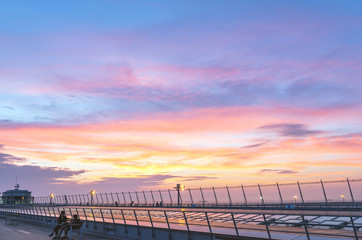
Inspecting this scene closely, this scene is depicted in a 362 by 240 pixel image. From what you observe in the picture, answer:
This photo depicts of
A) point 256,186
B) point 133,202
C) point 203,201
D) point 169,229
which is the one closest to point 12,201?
point 133,202

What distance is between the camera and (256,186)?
157 feet

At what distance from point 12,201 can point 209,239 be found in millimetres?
147663

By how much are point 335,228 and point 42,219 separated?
98.2 feet

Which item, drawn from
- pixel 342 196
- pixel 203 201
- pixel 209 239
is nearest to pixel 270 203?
pixel 342 196

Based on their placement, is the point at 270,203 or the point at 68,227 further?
the point at 270,203

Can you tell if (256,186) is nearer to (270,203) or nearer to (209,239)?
(270,203)

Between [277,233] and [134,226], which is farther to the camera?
[134,226]

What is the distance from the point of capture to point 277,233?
13.6m

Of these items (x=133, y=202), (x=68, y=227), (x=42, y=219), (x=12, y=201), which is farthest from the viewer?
(x=12, y=201)

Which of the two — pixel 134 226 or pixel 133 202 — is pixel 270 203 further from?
pixel 133 202

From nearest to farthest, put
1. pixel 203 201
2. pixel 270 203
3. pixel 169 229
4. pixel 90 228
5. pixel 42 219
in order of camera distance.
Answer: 1. pixel 169 229
2. pixel 90 228
3. pixel 42 219
4. pixel 270 203
5. pixel 203 201

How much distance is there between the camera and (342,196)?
4172 centimetres

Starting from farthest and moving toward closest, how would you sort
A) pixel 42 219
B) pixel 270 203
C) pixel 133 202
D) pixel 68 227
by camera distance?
pixel 133 202, pixel 270 203, pixel 42 219, pixel 68 227

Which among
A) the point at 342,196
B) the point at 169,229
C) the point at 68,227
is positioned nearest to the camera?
the point at 169,229
